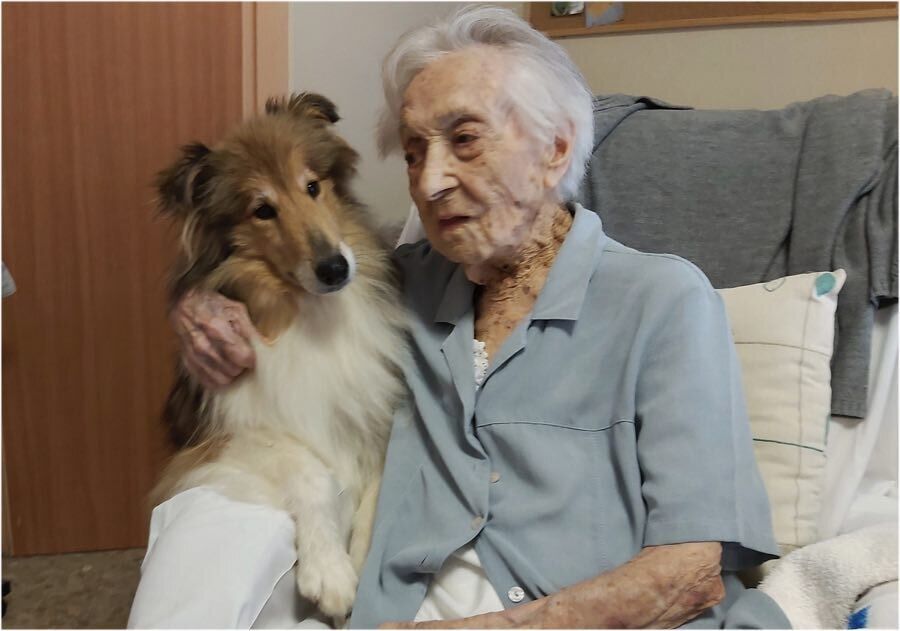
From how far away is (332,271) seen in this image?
4.12 ft

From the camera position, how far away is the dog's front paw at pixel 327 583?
1.12m

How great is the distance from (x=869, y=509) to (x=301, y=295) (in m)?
1.12

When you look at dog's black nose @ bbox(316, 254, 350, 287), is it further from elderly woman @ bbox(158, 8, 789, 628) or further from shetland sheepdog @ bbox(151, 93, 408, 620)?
elderly woman @ bbox(158, 8, 789, 628)

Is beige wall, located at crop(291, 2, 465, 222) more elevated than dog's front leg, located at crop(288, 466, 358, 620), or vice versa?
beige wall, located at crop(291, 2, 465, 222)

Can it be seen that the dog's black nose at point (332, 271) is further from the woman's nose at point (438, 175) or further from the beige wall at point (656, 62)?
the beige wall at point (656, 62)

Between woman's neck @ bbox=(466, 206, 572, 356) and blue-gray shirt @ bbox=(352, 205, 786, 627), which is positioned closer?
blue-gray shirt @ bbox=(352, 205, 786, 627)

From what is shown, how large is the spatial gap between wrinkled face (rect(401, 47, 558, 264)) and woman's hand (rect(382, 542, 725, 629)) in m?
0.54

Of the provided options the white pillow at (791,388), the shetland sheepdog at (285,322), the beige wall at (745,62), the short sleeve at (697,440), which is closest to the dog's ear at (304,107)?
the shetland sheepdog at (285,322)

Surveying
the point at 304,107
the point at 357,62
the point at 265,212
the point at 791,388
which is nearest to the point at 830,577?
the point at 791,388

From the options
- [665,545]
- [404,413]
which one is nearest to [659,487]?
[665,545]

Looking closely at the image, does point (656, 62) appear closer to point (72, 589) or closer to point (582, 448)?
point (582, 448)

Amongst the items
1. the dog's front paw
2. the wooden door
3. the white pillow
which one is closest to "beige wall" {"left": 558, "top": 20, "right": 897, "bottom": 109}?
the white pillow

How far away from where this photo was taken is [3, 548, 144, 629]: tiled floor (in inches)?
86.3

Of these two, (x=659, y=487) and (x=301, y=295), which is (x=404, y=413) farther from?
(x=659, y=487)
